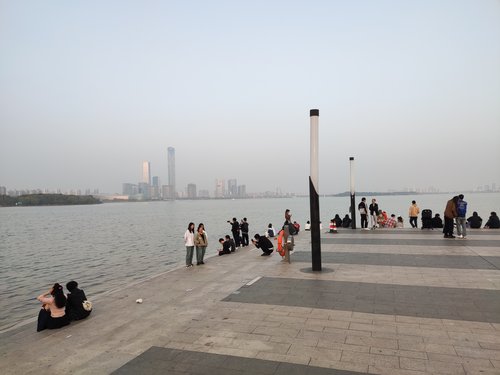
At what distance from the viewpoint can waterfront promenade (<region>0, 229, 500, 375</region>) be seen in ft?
16.6

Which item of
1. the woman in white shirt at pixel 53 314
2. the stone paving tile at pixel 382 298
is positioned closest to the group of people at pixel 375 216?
the stone paving tile at pixel 382 298

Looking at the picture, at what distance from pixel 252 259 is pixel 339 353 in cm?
842

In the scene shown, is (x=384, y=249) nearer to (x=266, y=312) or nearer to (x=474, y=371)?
(x=266, y=312)

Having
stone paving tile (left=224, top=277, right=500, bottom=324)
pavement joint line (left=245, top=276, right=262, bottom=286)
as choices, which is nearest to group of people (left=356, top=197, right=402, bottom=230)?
pavement joint line (left=245, top=276, right=262, bottom=286)

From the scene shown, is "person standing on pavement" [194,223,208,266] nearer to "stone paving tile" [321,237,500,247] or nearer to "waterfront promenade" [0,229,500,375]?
"waterfront promenade" [0,229,500,375]

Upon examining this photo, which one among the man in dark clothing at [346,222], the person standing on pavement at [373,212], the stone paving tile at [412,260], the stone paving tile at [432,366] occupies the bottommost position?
the stone paving tile at [432,366]

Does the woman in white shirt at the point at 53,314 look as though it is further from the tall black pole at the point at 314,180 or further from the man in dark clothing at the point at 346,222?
the man in dark clothing at the point at 346,222

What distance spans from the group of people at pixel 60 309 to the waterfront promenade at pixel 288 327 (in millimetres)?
206

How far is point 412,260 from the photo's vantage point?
12141 millimetres

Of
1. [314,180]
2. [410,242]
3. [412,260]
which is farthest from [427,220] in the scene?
[314,180]

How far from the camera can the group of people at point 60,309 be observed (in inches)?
278

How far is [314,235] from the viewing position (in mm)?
10773

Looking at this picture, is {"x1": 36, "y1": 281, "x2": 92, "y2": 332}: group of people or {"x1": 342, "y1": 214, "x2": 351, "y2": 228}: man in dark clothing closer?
{"x1": 36, "y1": 281, "x2": 92, "y2": 332}: group of people

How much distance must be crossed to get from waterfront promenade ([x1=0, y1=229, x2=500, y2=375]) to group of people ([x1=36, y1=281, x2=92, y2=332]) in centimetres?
21
